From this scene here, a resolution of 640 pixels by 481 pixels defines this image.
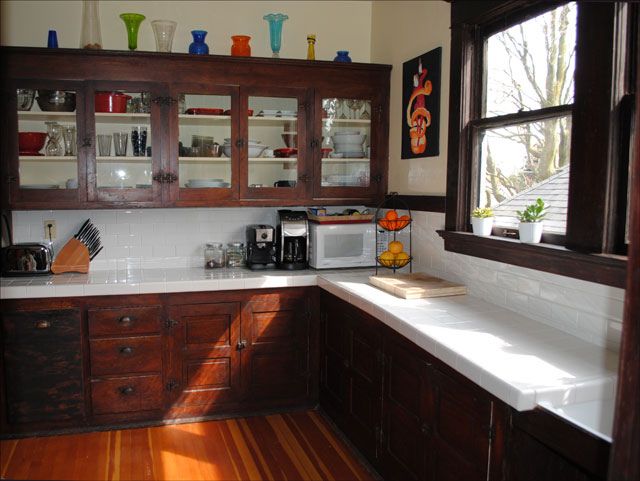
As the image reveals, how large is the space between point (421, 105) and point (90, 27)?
2096mm

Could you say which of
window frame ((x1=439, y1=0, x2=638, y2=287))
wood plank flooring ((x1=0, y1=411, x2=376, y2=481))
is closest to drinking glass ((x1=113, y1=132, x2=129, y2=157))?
wood plank flooring ((x1=0, y1=411, x2=376, y2=481))

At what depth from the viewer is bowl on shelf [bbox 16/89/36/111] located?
3395 mm

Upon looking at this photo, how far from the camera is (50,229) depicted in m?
3.77

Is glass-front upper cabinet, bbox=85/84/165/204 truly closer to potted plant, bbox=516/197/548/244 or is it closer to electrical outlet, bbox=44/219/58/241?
electrical outlet, bbox=44/219/58/241

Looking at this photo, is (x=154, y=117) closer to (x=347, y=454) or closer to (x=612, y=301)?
(x=347, y=454)

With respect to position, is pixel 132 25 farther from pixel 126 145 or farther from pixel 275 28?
pixel 275 28

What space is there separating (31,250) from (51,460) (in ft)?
4.07

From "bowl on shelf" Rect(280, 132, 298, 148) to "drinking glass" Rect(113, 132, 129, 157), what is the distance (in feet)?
3.24

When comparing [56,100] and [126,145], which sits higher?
[56,100]

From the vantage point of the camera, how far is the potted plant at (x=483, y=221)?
2768 mm

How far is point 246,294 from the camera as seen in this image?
3516 millimetres

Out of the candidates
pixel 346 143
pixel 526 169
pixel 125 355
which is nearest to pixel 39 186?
pixel 125 355

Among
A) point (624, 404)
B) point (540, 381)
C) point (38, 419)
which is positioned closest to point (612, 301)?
point (540, 381)

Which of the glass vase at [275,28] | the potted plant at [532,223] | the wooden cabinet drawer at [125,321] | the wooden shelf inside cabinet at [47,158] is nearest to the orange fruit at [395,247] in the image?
the potted plant at [532,223]
